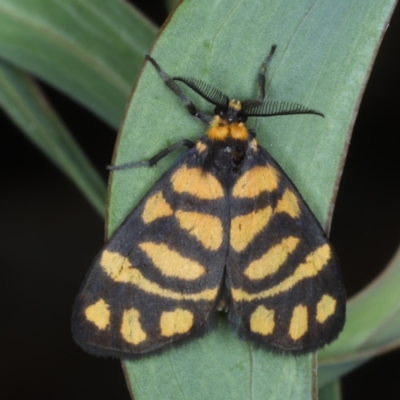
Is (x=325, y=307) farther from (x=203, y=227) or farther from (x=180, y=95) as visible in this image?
(x=180, y=95)

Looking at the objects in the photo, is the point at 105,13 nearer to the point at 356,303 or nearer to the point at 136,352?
the point at 136,352

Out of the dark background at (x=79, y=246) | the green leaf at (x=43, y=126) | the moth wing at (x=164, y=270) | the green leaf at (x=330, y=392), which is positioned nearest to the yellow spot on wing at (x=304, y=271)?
the moth wing at (x=164, y=270)

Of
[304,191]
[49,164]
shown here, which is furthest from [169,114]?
[49,164]

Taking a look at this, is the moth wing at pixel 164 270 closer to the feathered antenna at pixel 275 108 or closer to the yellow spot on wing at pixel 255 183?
the yellow spot on wing at pixel 255 183

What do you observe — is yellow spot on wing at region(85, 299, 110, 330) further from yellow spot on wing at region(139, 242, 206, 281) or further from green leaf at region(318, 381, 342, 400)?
green leaf at region(318, 381, 342, 400)

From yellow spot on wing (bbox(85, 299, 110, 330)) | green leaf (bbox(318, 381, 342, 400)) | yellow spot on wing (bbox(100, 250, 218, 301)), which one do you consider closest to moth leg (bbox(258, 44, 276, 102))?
yellow spot on wing (bbox(100, 250, 218, 301))

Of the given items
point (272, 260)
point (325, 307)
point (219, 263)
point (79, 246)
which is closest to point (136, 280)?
point (219, 263)
